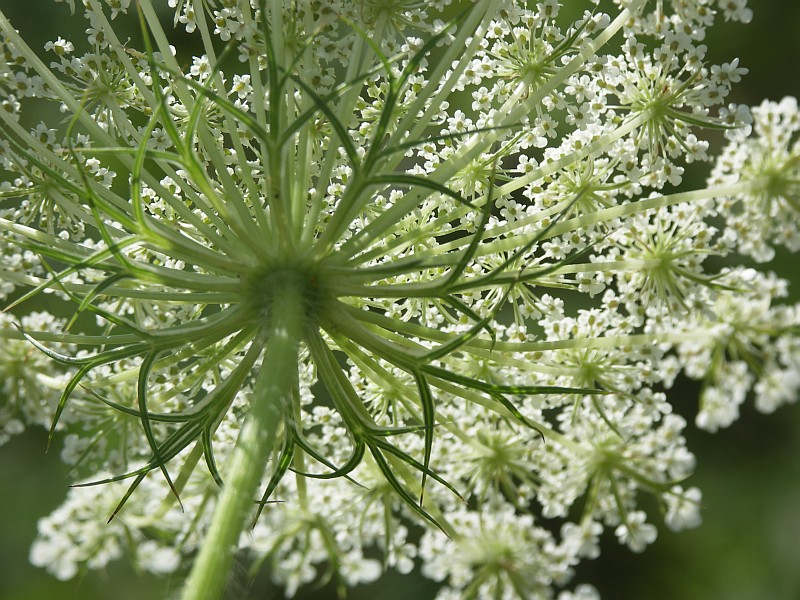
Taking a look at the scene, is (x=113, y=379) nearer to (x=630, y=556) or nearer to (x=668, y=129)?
(x=668, y=129)

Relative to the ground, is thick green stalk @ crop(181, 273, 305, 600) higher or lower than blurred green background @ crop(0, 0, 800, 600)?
lower

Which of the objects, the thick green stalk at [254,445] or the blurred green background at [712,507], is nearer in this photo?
the thick green stalk at [254,445]

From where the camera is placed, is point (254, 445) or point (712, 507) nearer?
point (254, 445)

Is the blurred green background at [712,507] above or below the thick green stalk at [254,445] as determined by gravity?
above

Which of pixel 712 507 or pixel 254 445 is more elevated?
pixel 712 507
